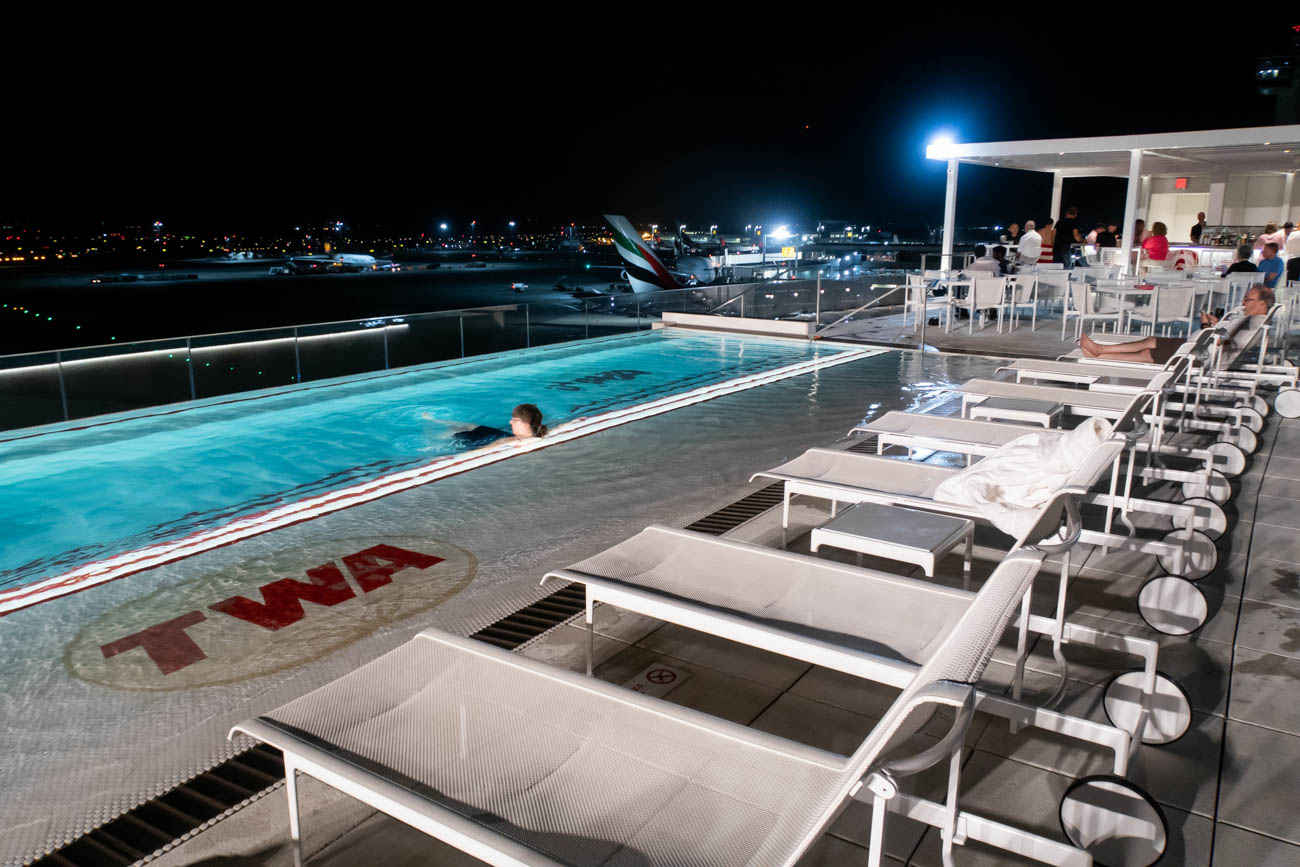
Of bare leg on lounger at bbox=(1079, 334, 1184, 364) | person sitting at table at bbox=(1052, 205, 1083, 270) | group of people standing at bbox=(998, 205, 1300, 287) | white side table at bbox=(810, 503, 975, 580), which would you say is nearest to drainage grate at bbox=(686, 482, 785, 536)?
white side table at bbox=(810, 503, 975, 580)

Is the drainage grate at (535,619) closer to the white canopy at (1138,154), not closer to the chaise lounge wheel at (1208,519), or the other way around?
the chaise lounge wheel at (1208,519)

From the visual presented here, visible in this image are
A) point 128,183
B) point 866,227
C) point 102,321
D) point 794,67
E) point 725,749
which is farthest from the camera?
point 866,227

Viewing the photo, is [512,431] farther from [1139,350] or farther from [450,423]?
[1139,350]

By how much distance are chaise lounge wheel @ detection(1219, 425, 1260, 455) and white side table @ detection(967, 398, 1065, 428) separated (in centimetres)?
120

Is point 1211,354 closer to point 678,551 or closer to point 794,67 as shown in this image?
point 678,551

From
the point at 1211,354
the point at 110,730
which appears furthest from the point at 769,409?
the point at 110,730

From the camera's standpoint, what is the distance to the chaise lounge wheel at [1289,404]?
7.34 metres

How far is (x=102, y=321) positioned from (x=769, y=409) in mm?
32655

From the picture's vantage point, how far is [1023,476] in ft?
12.4

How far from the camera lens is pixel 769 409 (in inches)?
336

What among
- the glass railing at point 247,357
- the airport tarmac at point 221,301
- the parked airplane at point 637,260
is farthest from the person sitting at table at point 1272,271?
the airport tarmac at point 221,301

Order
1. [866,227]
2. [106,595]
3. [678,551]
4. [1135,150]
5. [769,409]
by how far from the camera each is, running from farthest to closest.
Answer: [866,227] → [1135,150] → [769,409] → [106,595] → [678,551]

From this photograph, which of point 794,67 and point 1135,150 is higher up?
point 794,67

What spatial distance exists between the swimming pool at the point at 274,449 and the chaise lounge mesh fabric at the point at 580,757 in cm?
304
